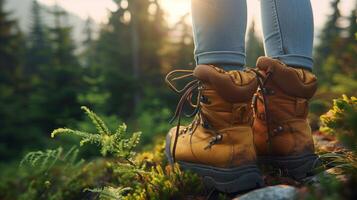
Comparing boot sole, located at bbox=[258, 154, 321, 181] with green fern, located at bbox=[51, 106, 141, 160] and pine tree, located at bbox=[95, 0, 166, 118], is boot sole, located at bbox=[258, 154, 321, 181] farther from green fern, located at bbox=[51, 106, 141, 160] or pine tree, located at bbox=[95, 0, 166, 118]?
pine tree, located at bbox=[95, 0, 166, 118]

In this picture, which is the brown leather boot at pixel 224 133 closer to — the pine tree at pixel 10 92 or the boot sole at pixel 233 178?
the boot sole at pixel 233 178

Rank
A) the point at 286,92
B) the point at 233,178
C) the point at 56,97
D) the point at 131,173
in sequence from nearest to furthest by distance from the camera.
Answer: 1. the point at 131,173
2. the point at 233,178
3. the point at 286,92
4. the point at 56,97

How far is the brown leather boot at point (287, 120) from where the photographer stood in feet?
6.84

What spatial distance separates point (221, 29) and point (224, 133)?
0.55 m

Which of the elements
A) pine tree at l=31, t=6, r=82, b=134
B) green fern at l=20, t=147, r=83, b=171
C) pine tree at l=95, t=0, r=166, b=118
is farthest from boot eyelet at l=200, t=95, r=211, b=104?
pine tree at l=95, t=0, r=166, b=118

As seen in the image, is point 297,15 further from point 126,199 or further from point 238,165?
point 126,199

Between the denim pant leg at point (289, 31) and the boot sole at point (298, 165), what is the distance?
521 millimetres

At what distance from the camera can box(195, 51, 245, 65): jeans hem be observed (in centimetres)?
204

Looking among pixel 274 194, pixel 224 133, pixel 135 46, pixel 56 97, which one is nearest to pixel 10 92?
pixel 56 97

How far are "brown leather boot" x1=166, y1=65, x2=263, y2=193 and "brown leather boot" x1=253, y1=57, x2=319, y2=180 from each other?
16 centimetres

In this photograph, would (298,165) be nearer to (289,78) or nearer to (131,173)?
(289,78)

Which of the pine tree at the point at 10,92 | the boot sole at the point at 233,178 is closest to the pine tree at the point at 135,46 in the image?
the pine tree at the point at 10,92

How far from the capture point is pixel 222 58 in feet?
6.69

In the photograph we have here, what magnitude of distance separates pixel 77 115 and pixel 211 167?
15.9 m
